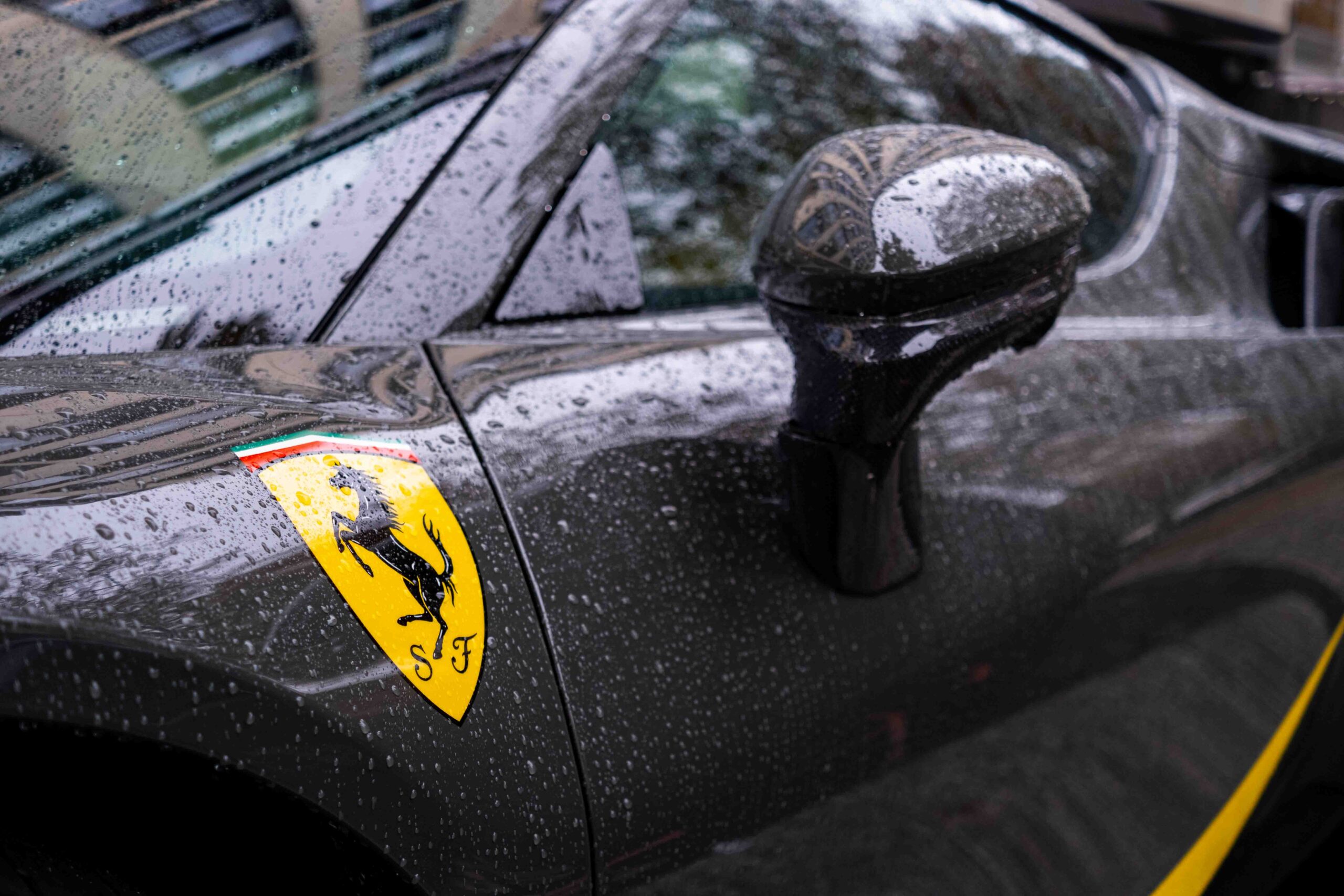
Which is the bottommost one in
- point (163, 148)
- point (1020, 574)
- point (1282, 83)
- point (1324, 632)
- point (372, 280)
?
point (1282, 83)

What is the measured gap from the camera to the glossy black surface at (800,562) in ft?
2.66

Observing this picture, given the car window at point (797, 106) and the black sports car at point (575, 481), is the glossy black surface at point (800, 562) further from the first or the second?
the car window at point (797, 106)

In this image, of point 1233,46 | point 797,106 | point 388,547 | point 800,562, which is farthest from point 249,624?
point 1233,46

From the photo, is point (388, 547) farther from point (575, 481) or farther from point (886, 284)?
point (886, 284)

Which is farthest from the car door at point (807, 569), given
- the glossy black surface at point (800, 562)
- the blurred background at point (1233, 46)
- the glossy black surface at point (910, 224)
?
the blurred background at point (1233, 46)

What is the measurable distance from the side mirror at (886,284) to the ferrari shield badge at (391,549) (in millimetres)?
329

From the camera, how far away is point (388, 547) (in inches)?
28.0

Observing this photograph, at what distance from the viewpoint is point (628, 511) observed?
33.9 inches

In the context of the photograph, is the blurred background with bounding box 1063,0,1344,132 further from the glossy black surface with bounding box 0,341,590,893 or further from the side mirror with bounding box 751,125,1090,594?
the glossy black surface with bounding box 0,341,590,893

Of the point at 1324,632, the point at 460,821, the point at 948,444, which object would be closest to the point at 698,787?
the point at 460,821

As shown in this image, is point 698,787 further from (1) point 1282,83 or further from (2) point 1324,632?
(1) point 1282,83

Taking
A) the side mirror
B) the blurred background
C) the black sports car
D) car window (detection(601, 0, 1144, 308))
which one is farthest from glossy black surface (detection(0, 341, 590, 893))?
the blurred background

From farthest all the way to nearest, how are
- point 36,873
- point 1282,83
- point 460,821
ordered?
1. point 1282,83
2. point 460,821
3. point 36,873

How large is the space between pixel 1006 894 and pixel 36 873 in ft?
2.82
